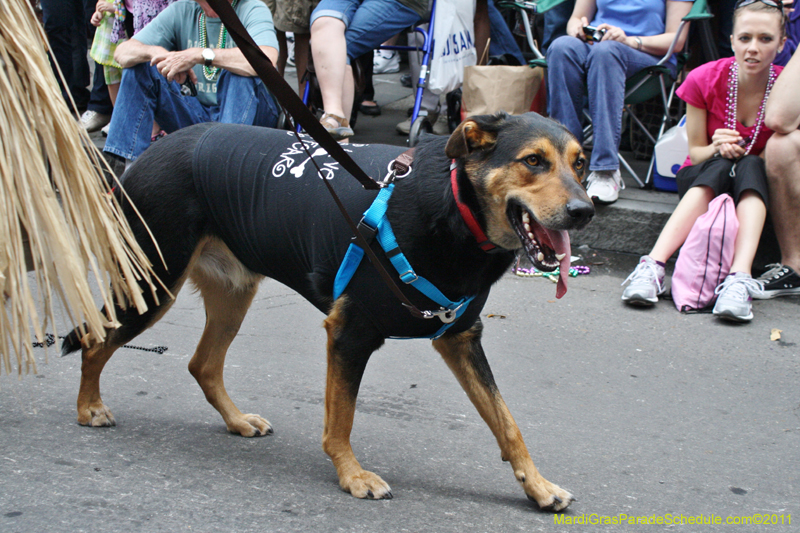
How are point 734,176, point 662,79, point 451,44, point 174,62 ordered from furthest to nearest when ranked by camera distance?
point 451,44
point 662,79
point 174,62
point 734,176

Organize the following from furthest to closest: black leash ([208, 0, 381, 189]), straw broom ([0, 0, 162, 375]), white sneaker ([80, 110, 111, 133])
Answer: white sneaker ([80, 110, 111, 133]) → black leash ([208, 0, 381, 189]) → straw broom ([0, 0, 162, 375])

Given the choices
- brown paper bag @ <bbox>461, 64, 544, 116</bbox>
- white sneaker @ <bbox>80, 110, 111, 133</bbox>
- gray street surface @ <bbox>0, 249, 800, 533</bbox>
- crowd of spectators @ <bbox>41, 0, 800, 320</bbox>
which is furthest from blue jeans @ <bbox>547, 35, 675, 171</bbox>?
white sneaker @ <bbox>80, 110, 111, 133</bbox>

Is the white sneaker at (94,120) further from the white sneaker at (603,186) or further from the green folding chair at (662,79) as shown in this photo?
the white sneaker at (603,186)

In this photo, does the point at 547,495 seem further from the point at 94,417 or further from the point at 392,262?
the point at 94,417

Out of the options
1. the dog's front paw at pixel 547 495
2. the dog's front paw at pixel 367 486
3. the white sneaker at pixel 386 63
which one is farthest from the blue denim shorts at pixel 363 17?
the white sneaker at pixel 386 63

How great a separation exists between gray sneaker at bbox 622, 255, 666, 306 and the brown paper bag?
1752 millimetres

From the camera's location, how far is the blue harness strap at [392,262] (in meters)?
2.37

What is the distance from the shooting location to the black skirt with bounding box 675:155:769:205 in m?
4.43

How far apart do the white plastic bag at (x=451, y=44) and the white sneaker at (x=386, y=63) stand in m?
4.12

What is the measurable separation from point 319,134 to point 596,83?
11.1 feet

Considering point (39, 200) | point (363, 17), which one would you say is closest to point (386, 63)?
point (363, 17)

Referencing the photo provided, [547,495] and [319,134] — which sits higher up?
[319,134]

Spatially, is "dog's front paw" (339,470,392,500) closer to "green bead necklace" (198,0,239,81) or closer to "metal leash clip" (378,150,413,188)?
"metal leash clip" (378,150,413,188)

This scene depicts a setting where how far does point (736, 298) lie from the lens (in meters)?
4.11
